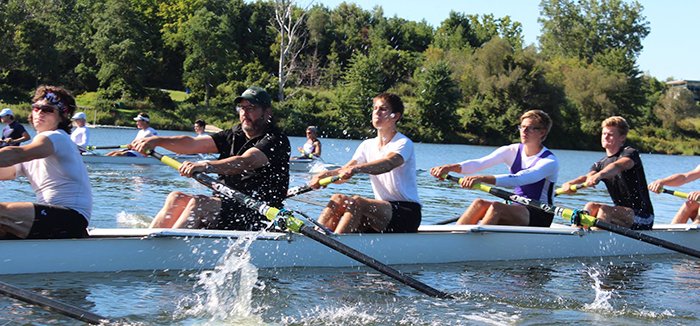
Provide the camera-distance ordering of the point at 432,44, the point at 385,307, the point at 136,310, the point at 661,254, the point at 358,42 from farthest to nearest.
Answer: the point at 432,44 < the point at 358,42 < the point at 661,254 < the point at 385,307 < the point at 136,310

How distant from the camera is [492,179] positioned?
7301 mm

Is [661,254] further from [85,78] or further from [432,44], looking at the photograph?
[432,44]

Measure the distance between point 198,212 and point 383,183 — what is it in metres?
1.84

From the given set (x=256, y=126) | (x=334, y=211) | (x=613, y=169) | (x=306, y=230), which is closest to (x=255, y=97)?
(x=256, y=126)

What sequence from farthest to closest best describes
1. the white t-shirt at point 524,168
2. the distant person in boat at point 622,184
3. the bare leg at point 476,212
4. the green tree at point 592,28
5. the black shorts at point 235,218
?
the green tree at point 592,28 → the distant person in boat at point 622,184 → the bare leg at point 476,212 → the white t-shirt at point 524,168 → the black shorts at point 235,218

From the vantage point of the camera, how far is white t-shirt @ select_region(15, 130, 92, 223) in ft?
16.3

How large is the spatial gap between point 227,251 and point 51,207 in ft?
5.20

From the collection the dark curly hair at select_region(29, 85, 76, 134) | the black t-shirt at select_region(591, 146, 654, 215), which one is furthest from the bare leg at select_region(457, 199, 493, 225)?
the dark curly hair at select_region(29, 85, 76, 134)

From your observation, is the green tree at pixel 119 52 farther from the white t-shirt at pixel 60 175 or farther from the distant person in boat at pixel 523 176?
the white t-shirt at pixel 60 175

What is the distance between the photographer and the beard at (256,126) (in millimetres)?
6008

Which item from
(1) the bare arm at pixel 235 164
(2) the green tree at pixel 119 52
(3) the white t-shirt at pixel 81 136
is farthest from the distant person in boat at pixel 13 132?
(2) the green tree at pixel 119 52

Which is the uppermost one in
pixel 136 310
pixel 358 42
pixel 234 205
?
pixel 358 42

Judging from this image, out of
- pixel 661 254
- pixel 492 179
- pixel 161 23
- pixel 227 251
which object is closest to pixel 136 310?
pixel 227 251

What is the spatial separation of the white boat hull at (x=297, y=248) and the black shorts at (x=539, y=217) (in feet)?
0.43
